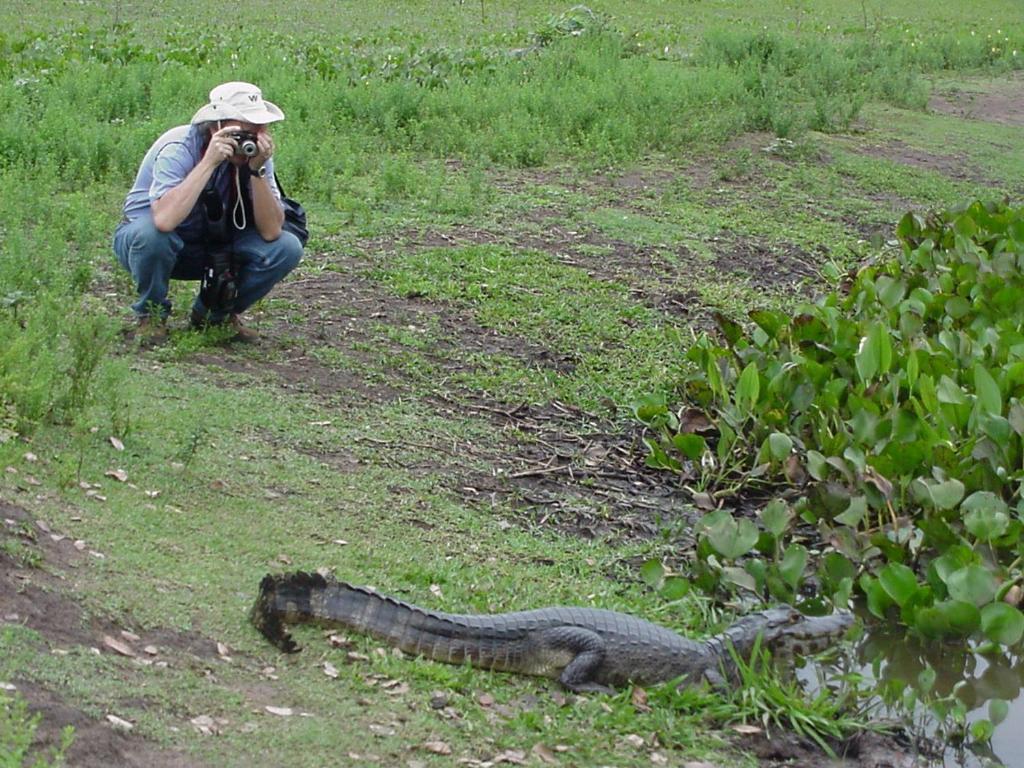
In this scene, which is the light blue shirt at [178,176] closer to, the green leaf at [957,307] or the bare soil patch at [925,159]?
the green leaf at [957,307]

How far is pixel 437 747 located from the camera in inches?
156

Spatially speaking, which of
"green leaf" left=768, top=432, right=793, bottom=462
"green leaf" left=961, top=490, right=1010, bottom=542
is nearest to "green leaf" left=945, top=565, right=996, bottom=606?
"green leaf" left=961, top=490, right=1010, bottom=542

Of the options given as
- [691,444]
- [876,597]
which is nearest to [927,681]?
[876,597]

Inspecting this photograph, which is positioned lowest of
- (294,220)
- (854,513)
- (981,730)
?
(981,730)

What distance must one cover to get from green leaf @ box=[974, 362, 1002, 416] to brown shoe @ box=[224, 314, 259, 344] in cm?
348

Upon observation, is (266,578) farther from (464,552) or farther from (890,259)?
(890,259)

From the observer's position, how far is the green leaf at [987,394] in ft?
20.5

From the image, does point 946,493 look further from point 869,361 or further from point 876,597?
point 869,361

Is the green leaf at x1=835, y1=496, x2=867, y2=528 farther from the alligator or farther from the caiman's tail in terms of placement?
the caiman's tail

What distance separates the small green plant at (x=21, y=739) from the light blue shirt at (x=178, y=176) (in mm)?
3596

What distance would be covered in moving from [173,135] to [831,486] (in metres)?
3.40

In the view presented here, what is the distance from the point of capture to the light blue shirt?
6570mm

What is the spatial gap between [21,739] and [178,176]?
4.01 m

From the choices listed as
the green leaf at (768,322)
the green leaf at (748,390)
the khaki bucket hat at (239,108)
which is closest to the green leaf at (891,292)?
the green leaf at (768,322)
